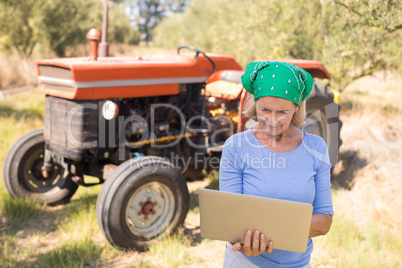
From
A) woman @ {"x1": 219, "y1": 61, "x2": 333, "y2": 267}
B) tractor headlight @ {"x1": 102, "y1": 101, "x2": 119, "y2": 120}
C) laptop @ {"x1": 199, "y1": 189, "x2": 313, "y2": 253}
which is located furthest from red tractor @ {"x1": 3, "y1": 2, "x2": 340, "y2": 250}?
laptop @ {"x1": 199, "y1": 189, "x2": 313, "y2": 253}

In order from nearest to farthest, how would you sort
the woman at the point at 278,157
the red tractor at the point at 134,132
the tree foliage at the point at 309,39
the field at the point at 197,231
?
the woman at the point at 278,157
the field at the point at 197,231
the red tractor at the point at 134,132
the tree foliage at the point at 309,39

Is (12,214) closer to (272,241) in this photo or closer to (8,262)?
(8,262)

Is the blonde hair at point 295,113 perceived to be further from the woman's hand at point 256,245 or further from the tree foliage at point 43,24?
the tree foliage at point 43,24

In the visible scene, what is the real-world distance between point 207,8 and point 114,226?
1728 centimetres

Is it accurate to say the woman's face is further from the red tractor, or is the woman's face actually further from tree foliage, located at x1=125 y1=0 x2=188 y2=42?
tree foliage, located at x1=125 y1=0 x2=188 y2=42

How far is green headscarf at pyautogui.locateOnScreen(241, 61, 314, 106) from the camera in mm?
1281

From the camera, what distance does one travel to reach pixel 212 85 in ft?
12.3

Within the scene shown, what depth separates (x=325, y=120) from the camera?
385cm

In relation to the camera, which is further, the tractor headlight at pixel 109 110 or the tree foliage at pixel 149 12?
the tree foliage at pixel 149 12

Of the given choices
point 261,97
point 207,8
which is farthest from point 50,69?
point 207,8

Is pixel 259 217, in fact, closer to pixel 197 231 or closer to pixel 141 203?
pixel 141 203

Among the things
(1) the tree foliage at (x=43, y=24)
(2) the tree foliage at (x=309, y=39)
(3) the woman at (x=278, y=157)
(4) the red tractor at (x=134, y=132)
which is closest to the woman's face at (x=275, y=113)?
(3) the woman at (x=278, y=157)

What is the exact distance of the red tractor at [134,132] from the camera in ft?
9.36

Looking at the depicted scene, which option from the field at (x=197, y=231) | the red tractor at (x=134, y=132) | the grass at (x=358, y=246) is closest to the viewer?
the grass at (x=358, y=246)
